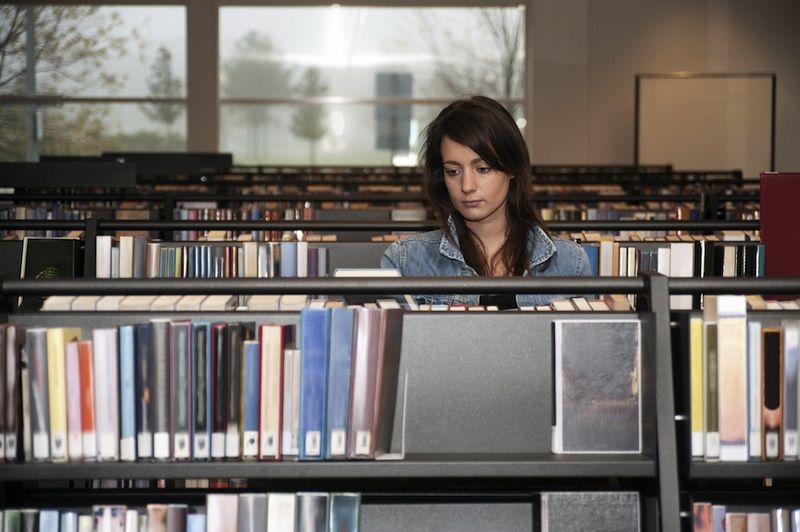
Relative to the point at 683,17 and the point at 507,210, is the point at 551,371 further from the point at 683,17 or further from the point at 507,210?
the point at 683,17

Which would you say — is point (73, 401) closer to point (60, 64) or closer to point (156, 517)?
point (156, 517)

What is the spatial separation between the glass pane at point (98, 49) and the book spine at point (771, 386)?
1441 cm

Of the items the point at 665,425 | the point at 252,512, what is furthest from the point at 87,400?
the point at 665,425

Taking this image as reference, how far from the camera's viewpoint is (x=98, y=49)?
1603 cm

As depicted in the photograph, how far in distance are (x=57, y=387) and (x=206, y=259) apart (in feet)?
6.58

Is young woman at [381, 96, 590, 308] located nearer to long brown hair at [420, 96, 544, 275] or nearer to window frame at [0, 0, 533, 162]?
long brown hair at [420, 96, 544, 275]

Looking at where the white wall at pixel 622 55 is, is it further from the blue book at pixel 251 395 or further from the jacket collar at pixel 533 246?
the blue book at pixel 251 395

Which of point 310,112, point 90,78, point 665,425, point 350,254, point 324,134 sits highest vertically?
point 90,78

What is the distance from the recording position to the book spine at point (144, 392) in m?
2.16

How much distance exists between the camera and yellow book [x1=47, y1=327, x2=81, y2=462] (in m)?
2.15

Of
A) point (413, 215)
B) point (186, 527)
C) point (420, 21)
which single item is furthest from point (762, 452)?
point (420, 21)

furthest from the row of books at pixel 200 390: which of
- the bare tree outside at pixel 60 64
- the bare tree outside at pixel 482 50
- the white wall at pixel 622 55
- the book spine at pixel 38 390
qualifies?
the bare tree outside at pixel 60 64

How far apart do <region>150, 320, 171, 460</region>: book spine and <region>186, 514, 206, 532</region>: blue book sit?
131mm

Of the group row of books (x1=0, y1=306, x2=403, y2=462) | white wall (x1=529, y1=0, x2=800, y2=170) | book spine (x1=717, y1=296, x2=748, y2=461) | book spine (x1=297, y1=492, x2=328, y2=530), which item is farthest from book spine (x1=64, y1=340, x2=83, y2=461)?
white wall (x1=529, y1=0, x2=800, y2=170)
